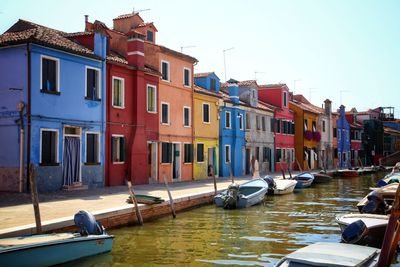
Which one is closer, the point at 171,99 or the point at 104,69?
the point at 104,69

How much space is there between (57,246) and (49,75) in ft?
37.4

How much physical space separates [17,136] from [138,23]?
12872 mm

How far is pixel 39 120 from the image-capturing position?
1878cm

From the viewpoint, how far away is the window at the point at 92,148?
70.3 feet

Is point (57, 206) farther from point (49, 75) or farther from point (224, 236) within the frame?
point (49, 75)

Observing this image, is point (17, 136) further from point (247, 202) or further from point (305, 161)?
point (305, 161)

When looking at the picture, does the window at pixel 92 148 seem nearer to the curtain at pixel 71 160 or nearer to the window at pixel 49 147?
the curtain at pixel 71 160

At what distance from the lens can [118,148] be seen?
23.3m

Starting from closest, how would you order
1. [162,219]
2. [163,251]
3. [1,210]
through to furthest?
[163,251], [1,210], [162,219]

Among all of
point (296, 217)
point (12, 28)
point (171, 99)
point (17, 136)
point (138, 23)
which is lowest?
point (296, 217)

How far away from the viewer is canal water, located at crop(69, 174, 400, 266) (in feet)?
35.0

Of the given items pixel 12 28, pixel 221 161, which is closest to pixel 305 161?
pixel 221 161

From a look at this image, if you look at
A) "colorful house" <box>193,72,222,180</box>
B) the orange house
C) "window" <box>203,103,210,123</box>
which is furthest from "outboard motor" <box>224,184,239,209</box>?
"window" <box>203,103,210,123</box>

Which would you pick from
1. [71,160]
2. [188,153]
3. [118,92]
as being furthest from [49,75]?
[188,153]
